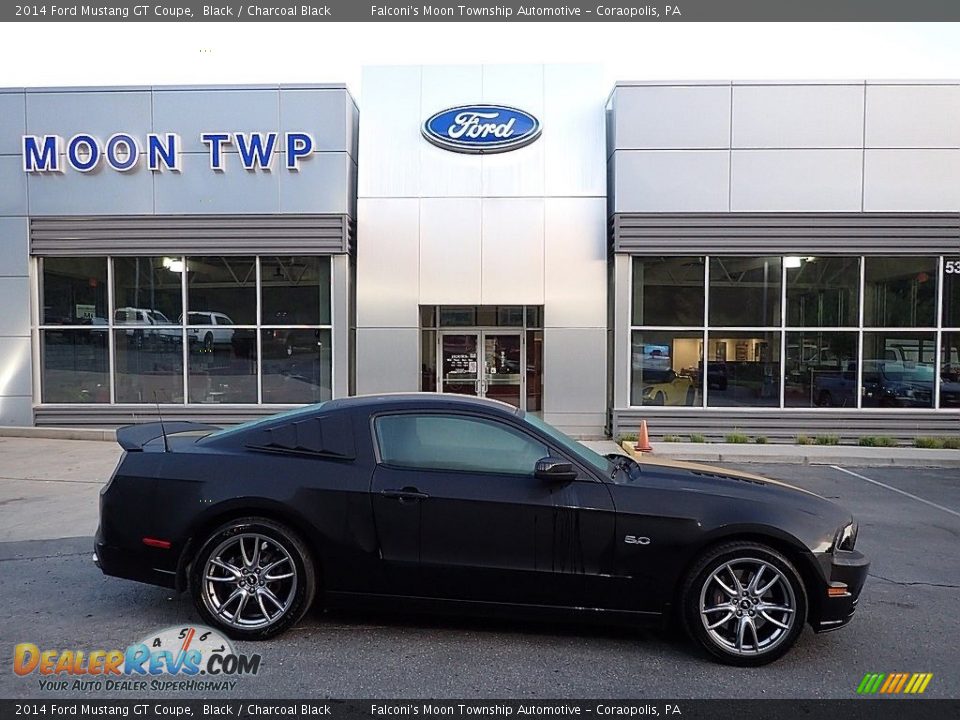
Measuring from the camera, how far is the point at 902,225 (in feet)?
43.3

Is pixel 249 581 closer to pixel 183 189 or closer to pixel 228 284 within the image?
pixel 228 284

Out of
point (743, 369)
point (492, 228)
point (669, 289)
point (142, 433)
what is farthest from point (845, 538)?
point (492, 228)

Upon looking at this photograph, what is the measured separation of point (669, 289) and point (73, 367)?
40.1 feet

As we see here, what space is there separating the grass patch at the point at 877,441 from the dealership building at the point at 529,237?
310mm

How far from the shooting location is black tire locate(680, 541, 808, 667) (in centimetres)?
391

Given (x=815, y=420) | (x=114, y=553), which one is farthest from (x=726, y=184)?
(x=114, y=553)

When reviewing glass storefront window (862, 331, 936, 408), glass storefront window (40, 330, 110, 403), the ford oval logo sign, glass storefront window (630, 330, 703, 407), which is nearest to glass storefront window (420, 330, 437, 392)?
the ford oval logo sign

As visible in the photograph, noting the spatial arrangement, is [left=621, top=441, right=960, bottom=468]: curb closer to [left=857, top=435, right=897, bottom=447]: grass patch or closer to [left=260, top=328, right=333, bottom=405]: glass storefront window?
[left=857, top=435, right=897, bottom=447]: grass patch

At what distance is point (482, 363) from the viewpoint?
48.5ft

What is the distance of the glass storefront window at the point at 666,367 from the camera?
45.0 ft

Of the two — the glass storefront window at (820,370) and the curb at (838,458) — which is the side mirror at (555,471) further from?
the glass storefront window at (820,370)

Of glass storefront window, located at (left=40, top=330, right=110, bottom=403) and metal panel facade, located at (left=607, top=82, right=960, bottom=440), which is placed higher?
metal panel facade, located at (left=607, top=82, right=960, bottom=440)

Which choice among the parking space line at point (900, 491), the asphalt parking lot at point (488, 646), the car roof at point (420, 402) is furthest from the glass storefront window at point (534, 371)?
the car roof at point (420, 402)

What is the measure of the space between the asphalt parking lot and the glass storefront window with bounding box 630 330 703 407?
7719 mm
